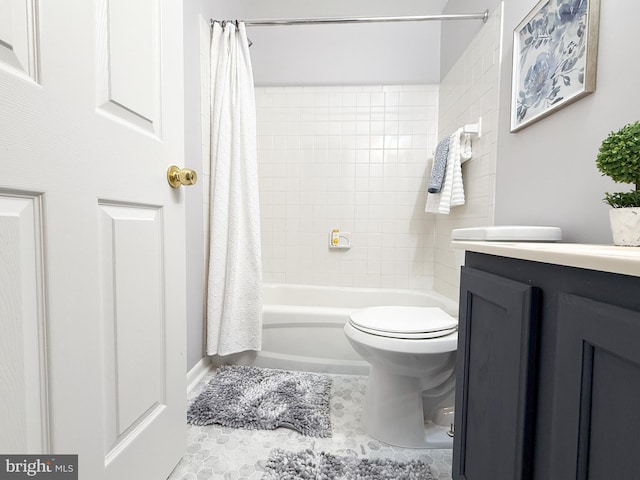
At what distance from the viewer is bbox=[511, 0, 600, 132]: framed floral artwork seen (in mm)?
816

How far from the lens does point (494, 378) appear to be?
596 millimetres

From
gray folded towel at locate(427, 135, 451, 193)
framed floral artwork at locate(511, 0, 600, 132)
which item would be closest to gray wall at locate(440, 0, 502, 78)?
framed floral artwork at locate(511, 0, 600, 132)

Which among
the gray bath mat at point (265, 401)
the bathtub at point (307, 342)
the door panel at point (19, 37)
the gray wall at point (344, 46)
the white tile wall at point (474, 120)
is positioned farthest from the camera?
the gray wall at point (344, 46)

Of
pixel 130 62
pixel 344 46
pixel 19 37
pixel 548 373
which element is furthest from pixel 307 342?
pixel 344 46

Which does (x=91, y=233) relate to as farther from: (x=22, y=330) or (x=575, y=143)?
(x=575, y=143)

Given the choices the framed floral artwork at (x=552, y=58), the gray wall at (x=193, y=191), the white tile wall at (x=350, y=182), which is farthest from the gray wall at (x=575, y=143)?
the gray wall at (x=193, y=191)

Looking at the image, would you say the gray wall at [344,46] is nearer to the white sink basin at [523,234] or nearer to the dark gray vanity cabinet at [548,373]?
the white sink basin at [523,234]

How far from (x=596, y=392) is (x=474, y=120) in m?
1.50

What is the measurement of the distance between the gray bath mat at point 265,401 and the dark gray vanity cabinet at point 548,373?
2.16 feet

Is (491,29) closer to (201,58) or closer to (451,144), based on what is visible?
(451,144)

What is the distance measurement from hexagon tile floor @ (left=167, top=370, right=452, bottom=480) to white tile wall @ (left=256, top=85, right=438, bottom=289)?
44.7 inches

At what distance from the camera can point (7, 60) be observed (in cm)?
44

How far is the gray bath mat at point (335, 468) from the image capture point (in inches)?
37.2

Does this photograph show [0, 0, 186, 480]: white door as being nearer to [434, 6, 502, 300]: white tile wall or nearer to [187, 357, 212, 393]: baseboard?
[187, 357, 212, 393]: baseboard
